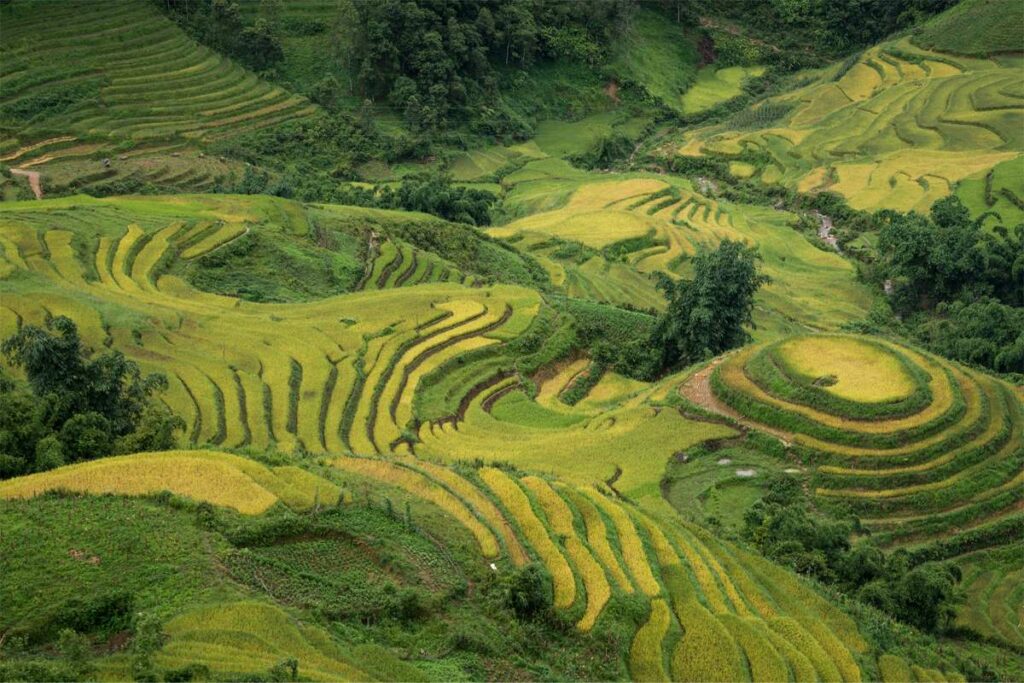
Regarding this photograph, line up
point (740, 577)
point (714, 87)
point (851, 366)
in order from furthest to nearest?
point (714, 87), point (851, 366), point (740, 577)

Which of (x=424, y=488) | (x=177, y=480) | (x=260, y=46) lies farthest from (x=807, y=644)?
(x=260, y=46)

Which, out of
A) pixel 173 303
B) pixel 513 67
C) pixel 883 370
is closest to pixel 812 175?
pixel 513 67

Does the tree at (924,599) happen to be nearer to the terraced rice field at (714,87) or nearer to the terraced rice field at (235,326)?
the terraced rice field at (235,326)

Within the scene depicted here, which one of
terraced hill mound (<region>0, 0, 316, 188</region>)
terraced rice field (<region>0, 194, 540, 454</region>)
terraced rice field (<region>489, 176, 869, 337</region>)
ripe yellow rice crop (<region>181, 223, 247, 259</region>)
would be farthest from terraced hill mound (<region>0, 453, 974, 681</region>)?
terraced hill mound (<region>0, 0, 316, 188</region>)

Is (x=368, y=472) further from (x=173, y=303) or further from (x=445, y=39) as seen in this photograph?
(x=445, y=39)

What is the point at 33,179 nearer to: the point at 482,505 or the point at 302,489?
the point at 302,489

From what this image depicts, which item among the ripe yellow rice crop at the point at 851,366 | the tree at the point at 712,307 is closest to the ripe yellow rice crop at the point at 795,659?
the ripe yellow rice crop at the point at 851,366
